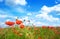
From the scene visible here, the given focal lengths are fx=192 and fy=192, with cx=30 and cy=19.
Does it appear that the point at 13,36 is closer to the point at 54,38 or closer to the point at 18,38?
the point at 18,38

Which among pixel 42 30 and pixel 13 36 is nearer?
pixel 13 36

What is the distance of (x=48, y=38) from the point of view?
7055 millimetres

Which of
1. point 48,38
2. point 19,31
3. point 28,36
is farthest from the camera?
point 48,38

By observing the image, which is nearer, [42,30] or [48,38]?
[48,38]

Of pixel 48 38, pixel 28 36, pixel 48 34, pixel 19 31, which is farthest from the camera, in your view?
pixel 48 34

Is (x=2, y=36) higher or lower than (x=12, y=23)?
lower

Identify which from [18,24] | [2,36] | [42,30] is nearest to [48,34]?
[42,30]

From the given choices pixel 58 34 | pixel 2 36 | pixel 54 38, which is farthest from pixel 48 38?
pixel 2 36

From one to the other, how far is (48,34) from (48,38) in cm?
54

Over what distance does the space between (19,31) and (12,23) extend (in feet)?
1.05

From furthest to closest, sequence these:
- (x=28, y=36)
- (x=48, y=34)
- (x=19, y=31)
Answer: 1. (x=48, y=34)
2. (x=19, y=31)
3. (x=28, y=36)

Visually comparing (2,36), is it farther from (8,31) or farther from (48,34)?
(48,34)

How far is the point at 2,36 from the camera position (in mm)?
5504

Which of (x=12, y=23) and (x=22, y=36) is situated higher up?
Answer: (x=12, y=23)
